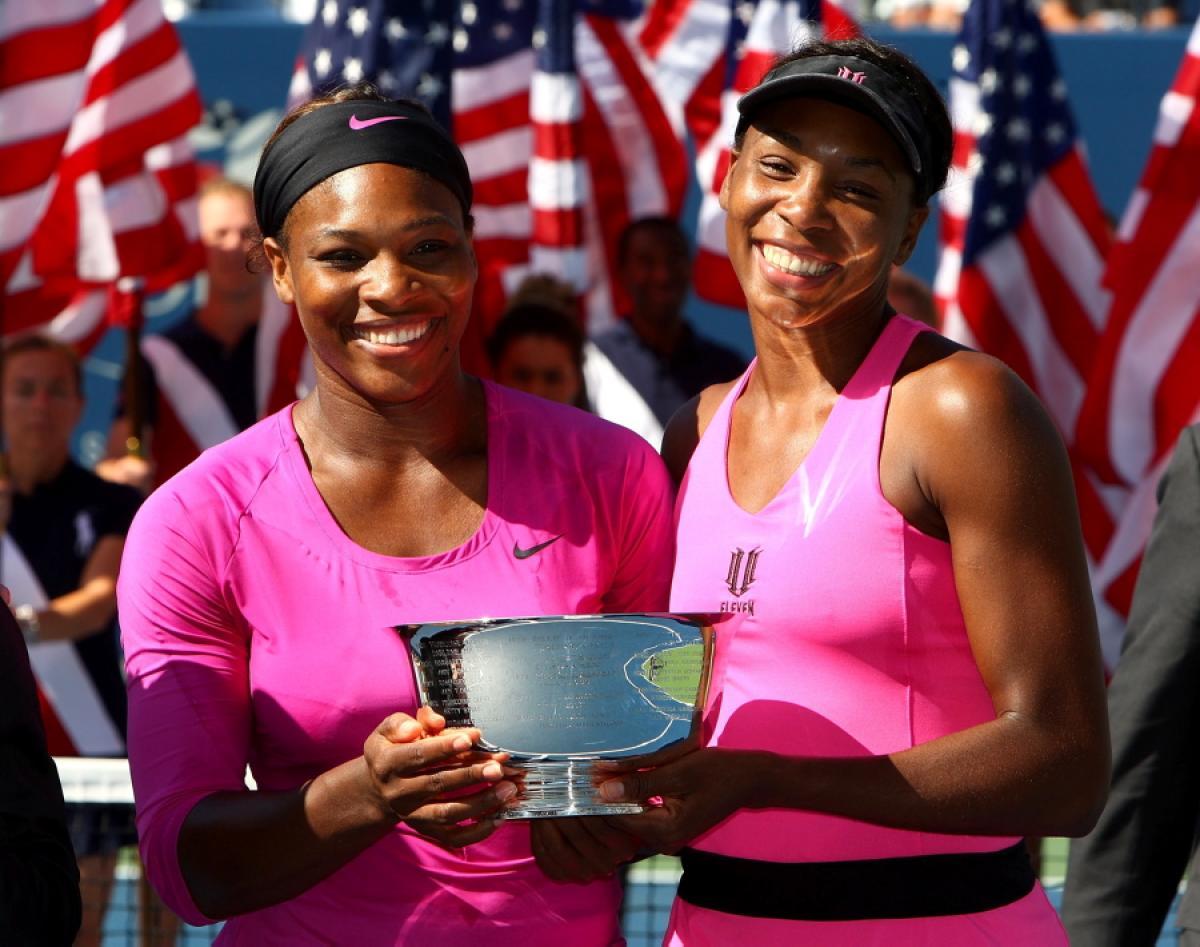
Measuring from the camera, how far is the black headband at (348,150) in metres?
2.79

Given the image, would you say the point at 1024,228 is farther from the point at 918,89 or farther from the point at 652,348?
the point at 918,89

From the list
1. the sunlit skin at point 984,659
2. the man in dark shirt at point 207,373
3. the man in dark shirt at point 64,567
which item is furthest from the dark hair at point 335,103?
A: the man in dark shirt at point 207,373

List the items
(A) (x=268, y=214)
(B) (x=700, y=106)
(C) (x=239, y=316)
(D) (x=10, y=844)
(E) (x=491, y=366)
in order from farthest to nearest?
(B) (x=700, y=106)
(C) (x=239, y=316)
(E) (x=491, y=366)
(A) (x=268, y=214)
(D) (x=10, y=844)

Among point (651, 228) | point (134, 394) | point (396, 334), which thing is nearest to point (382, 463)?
point (396, 334)

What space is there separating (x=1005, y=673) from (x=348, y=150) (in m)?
1.21

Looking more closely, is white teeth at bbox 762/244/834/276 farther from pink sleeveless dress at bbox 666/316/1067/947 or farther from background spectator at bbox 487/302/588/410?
background spectator at bbox 487/302/588/410

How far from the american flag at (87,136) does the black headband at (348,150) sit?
4854 mm

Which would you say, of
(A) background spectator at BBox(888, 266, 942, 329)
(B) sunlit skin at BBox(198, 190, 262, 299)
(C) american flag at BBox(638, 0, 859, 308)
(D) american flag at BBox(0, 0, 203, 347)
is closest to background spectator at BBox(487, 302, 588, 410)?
→ (C) american flag at BBox(638, 0, 859, 308)

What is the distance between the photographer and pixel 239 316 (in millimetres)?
7656

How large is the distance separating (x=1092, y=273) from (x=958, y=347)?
5457 mm

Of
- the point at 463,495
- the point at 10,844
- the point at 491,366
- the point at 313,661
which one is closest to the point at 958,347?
the point at 463,495

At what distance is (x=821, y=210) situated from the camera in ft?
9.12

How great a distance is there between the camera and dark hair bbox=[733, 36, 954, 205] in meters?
2.82

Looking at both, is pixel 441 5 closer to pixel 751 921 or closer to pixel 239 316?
pixel 239 316
